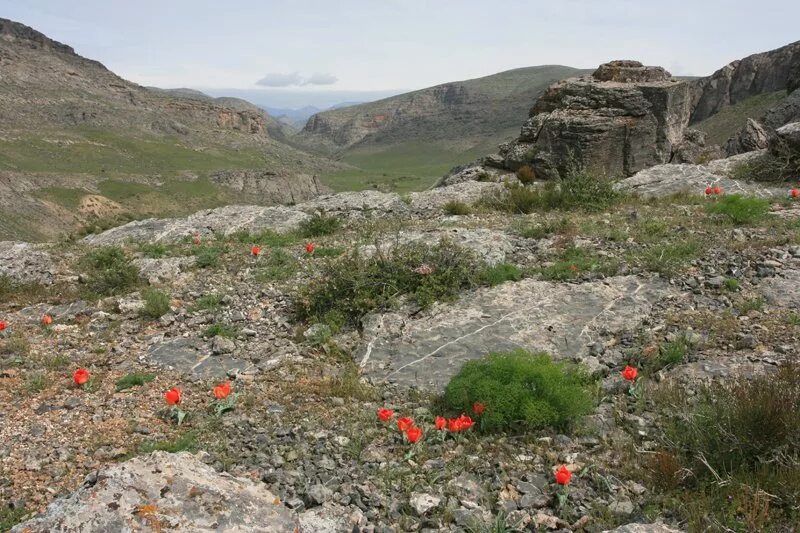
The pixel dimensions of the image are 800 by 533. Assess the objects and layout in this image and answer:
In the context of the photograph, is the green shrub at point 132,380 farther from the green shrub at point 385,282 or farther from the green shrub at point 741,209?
the green shrub at point 741,209

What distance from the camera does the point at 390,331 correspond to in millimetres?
6949

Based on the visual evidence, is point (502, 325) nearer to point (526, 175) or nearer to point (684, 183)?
point (684, 183)

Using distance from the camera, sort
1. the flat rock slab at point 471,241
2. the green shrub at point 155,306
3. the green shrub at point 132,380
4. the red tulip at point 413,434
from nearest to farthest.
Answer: the red tulip at point 413,434 → the green shrub at point 132,380 → the green shrub at point 155,306 → the flat rock slab at point 471,241

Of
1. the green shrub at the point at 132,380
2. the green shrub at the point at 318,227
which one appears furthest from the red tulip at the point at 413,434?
the green shrub at the point at 318,227

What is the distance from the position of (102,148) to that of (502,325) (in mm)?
109524

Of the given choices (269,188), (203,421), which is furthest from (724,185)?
(269,188)

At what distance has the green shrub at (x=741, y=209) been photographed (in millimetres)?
9812

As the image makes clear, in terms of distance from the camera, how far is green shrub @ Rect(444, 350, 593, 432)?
15.5ft

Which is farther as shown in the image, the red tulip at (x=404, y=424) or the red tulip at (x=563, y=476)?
the red tulip at (x=404, y=424)

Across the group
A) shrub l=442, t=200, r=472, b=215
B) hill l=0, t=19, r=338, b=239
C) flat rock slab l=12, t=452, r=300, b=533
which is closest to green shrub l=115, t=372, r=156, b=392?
flat rock slab l=12, t=452, r=300, b=533

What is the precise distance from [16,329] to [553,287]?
7.45m

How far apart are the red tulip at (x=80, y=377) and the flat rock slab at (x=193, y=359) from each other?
31.4 inches

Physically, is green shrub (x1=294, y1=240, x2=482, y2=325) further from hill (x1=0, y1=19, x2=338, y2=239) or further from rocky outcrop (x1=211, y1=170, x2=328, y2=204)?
rocky outcrop (x1=211, y1=170, x2=328, y2=204)

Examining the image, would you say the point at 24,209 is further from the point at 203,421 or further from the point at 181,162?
the point at 203,421
